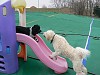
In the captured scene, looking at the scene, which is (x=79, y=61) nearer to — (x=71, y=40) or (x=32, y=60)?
(x=32, y=60)

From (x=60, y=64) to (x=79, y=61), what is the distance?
1.38 ft

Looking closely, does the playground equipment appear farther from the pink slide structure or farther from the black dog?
the black dog

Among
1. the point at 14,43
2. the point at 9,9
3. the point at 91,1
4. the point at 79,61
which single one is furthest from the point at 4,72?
the point at 91,1

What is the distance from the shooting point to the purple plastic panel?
2.87 m

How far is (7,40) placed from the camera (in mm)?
2941

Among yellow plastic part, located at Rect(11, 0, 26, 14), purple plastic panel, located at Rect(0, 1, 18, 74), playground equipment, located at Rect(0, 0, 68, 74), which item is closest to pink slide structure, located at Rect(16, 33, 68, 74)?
playground equipment, located at Rect(0, 0, 68, 74)

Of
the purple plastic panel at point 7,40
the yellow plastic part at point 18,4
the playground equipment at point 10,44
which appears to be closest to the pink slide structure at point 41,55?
the playground equipment at point 10,44

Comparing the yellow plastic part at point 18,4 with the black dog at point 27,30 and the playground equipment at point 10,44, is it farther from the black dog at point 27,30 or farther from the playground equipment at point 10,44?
the black dog at point 27,30

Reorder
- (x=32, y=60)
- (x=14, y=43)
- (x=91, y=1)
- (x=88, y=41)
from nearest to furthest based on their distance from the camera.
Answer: (x=14, y=43), (x=32, y=60), (x=88, y=41), (x=91, y=1)

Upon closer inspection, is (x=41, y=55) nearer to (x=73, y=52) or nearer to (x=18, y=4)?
(x=73, y=52)

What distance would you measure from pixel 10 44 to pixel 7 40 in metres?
0.08

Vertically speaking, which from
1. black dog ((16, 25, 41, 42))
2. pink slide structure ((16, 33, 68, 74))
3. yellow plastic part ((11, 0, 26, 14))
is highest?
yellow plastic part ((11, 0, 26, 14))

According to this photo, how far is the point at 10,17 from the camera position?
2889 millimetres

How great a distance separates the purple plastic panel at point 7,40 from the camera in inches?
113
